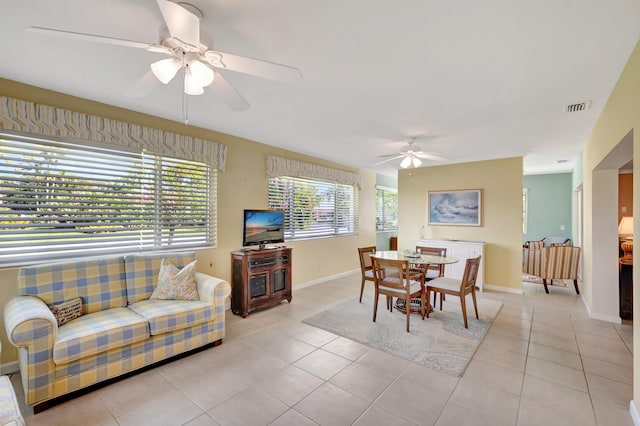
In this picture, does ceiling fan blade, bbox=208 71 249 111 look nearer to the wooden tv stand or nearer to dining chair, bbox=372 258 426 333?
the wooden tv stand

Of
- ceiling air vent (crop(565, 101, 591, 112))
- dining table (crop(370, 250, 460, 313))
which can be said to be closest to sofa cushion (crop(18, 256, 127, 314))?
dining table (crop(370, 250, 460, 313))

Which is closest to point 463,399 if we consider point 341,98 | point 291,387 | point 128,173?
point 291,387

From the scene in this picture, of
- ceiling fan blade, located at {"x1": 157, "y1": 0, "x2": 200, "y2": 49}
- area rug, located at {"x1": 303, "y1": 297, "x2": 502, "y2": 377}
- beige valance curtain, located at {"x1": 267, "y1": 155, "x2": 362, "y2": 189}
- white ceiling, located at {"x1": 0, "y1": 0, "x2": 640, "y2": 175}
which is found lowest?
area rug, located at {"x1": 303, "y1": 297, "x2": 502, "y2": 377}

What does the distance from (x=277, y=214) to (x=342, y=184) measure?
7.08 ft

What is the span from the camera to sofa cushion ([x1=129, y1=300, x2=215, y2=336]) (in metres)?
2.53

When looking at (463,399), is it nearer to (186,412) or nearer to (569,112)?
(186,412)

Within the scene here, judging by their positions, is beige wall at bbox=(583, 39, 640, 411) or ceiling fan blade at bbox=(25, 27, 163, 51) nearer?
ceiling fan blade at bbox=(25, 27, 163, 51)

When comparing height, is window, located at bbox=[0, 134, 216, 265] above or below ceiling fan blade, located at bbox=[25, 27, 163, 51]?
below

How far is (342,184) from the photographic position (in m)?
6.16

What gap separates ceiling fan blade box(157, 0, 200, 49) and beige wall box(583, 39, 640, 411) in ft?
8.70

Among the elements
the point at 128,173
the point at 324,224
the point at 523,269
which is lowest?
the point at 523,269

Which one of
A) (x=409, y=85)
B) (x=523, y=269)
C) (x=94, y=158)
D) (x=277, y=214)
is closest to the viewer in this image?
(x=409, y=85)

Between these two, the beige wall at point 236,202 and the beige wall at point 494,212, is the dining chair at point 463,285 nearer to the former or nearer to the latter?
the beige wall at point 494,212

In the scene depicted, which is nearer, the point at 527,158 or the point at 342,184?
the point at 527,158
